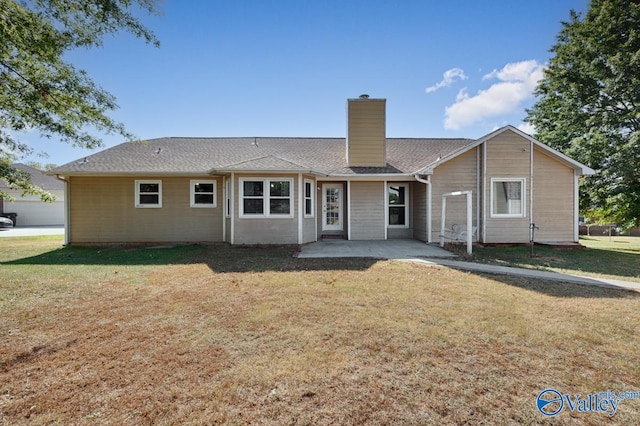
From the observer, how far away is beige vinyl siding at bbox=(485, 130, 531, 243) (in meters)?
11.3

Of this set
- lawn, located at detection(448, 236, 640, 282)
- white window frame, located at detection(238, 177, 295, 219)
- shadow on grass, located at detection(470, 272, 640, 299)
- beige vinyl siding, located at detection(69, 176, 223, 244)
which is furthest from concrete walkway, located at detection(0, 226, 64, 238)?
shadow on grass, located at detection(470, 272, 640, 299)

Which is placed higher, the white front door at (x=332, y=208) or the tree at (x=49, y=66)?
the tree at (x=49, y=66)

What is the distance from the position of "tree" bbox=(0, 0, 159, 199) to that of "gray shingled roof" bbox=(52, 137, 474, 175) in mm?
4442

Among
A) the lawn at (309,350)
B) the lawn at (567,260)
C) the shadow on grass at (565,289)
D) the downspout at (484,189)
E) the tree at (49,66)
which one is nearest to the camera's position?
the lawn at (309,350)

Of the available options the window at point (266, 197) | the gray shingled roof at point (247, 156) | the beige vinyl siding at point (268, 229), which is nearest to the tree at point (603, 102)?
the gray shingled roof at point (247, 156)

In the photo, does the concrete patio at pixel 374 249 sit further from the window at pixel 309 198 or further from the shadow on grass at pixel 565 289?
the shadow on grass at pixel 565 289

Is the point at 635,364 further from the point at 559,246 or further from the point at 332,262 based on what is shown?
the point at 559,246

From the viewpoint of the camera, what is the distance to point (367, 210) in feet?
41.8

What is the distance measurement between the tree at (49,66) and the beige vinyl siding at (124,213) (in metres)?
5.47

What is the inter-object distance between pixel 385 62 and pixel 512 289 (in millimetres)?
10351

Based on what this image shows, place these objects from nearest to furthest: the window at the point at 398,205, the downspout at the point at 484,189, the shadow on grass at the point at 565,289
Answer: the shadow on grass at the point at 565,289, the downspout at the point at 484,189, the window at the point at 398,205

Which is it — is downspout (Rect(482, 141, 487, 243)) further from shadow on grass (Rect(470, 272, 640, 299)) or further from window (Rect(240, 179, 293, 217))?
window (Rect(240, 179, 293, 217))

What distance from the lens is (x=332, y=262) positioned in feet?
27.4

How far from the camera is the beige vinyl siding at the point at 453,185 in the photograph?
11.5m
